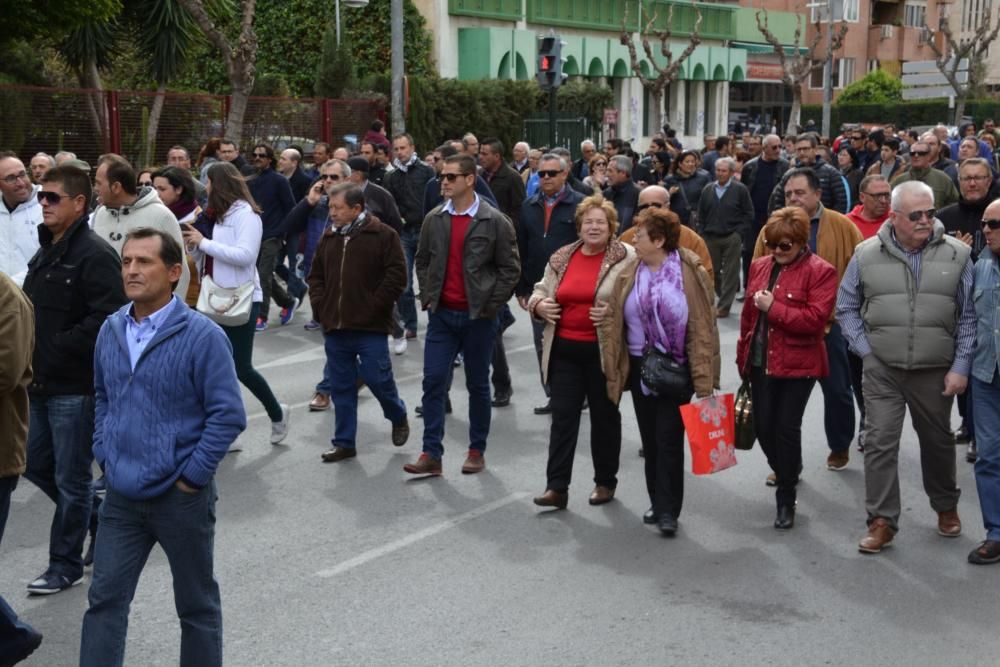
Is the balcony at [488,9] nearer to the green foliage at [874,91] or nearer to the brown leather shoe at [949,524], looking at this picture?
the green foliage at [874,91]

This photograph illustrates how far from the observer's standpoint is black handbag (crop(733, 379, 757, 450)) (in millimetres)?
Result: 7523

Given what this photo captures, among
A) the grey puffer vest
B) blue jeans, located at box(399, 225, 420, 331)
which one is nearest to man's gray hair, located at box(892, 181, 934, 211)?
the grey puffer vest

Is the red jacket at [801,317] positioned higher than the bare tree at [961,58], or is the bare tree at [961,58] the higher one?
the bare tree at [961,58]

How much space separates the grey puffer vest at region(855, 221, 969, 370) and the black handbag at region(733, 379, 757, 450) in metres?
0.90

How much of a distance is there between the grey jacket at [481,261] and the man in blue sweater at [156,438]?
11.9 feet

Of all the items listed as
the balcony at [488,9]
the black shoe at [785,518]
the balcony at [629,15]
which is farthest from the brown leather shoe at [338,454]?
the balcony at [629,15]

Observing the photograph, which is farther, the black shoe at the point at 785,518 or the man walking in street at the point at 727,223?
the man walking in street at the point at 727,223

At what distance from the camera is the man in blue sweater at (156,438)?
457 centimetres

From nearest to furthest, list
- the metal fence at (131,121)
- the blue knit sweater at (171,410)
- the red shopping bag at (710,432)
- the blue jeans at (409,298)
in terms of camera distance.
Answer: the blue knit sweater at (171,410)
the red shopping bag at (710,432)
the blue jeans at (409,298)
the metal fence at (131,121)

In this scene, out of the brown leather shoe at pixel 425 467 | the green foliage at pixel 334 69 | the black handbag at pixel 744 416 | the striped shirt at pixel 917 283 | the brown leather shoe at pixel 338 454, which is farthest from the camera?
the green foliage at pixel 334 69

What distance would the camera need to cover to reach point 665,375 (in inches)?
276

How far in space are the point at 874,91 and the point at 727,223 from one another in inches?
2100

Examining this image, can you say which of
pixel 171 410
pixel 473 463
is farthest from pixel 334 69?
pixel 171 410

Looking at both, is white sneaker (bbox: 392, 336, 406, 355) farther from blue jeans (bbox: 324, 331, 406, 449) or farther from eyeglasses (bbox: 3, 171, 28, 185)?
eyeglasses (bbox: 3, 171, 28, 185)
